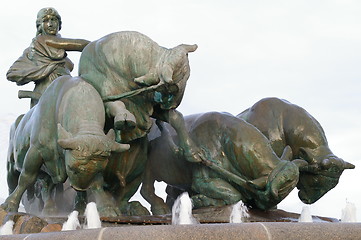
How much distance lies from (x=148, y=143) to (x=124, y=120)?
144 cm

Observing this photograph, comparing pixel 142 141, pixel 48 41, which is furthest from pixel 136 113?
pixel 48 41

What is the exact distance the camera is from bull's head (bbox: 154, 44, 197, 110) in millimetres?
9382

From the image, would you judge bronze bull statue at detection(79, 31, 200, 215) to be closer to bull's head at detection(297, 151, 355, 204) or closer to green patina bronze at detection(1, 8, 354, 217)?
green patina bronze at detection(1, 8, 354, 217)

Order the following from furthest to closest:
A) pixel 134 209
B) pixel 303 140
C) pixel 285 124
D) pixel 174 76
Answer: pixel 285 124 → pixel 303 140 → pixel 134 209 → pixel 174 76

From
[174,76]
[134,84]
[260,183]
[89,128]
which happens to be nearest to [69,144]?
[89,128]

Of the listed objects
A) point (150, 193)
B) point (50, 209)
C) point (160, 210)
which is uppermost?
point (150, 193)

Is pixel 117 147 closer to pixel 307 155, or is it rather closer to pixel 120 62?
pixel 120 62

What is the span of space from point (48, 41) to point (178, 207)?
3.78 metres

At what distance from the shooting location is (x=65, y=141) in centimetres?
→ 860

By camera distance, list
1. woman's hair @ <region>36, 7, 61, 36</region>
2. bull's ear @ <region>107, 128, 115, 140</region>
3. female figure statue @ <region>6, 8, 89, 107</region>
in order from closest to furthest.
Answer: bull's ear @ <region>107, 128, 115, 140</region> < female figure statue @ <region>6, 8, 89, 107</region> < woman's hair @ <region>36, 7, 61, 36</region>

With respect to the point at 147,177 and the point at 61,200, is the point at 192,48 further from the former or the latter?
the point at 61,200

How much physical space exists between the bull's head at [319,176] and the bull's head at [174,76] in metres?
1.94

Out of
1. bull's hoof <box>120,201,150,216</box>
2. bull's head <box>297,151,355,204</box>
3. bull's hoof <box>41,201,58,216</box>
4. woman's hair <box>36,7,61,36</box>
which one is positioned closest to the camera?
bull's hoof <box>120,201,150,216</box>

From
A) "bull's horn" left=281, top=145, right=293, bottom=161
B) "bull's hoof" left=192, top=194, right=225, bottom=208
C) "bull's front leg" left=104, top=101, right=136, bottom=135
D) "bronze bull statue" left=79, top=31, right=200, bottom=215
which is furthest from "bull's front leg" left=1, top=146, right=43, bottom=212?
"bull's horn" left=281, top=145, right=293, bottom=161
